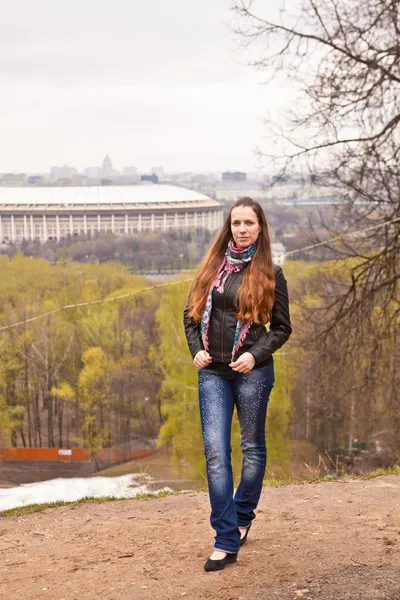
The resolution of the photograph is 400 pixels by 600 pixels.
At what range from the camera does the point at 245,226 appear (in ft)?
12.7

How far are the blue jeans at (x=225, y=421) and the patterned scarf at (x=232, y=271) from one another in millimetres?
152

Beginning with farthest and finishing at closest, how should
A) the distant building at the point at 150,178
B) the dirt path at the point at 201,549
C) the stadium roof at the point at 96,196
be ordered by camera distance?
the distant building at the point at 150,178 < the stadium roof at the point at 96,196 < the dirt path at the point at 201,549

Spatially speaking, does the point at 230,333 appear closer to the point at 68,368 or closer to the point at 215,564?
the point at 215,564

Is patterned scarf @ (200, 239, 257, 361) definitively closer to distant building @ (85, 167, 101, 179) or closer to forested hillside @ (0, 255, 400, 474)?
forested hillside @ (0, 255, 400, 474)

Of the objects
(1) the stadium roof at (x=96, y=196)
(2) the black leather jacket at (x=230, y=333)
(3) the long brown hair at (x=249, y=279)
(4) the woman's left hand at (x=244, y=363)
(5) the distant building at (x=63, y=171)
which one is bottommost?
(1) the stadium roof at (x=96, y=196)

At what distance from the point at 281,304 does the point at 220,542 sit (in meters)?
1.11

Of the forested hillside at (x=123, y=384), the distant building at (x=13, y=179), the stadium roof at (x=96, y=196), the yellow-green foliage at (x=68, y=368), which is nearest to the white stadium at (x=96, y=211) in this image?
the stadium roof at (x=96, y=196)

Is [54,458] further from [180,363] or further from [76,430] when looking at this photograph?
[180,363]

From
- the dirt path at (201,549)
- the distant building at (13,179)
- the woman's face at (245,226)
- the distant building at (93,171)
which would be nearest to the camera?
the dirt path at (201,549)

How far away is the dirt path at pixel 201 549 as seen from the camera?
3633mm

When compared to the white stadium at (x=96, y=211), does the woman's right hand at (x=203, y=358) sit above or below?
above

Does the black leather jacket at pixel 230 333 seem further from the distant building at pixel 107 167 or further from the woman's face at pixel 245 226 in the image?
the distant building at pixel 107 167

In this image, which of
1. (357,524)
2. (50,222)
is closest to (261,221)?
(357,524)

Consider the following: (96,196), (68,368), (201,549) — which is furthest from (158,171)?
(201,549)
